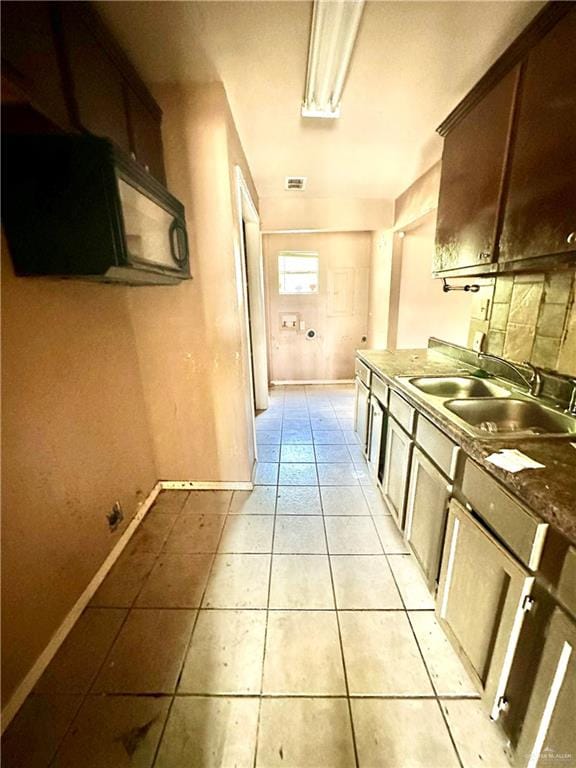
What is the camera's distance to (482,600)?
1000 millimetres

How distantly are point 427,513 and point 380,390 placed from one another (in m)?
0.88

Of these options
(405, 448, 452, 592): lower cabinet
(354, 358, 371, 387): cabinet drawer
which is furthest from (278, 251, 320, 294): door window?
(405, 448, 452, 592): lower cabinet

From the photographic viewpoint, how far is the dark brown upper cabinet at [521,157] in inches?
42.5

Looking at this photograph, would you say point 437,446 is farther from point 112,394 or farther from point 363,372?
point 112,394

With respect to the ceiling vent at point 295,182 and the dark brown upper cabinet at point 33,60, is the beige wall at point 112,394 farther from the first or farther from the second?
the ceiling vent at point 295,182

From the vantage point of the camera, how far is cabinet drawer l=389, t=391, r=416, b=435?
1.57m

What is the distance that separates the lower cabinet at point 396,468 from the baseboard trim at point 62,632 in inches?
64.2

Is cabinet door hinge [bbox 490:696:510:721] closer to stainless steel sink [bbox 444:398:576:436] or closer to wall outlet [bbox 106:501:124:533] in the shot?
stainless steel sink [bbox 444:398:576:436]

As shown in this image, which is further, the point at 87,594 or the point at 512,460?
the point at 87,594

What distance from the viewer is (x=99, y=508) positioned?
1573 millimetres

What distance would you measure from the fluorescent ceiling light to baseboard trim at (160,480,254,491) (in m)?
2.48

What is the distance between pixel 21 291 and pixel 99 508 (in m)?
1.09

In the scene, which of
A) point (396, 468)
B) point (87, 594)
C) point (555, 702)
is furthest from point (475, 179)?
point (87, 594)

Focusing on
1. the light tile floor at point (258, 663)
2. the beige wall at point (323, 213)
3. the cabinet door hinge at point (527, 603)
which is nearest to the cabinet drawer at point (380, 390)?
the light tile floor at point (258, 663)
